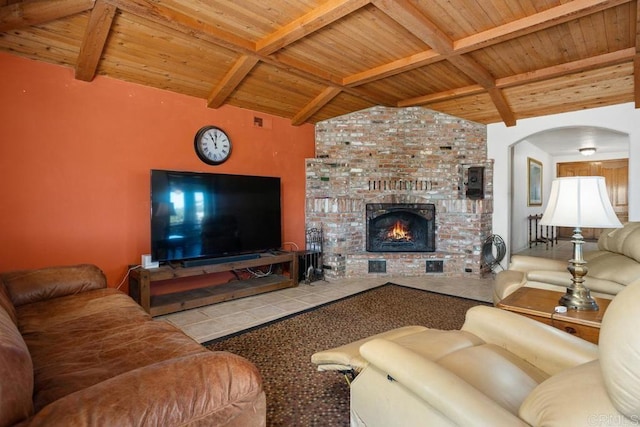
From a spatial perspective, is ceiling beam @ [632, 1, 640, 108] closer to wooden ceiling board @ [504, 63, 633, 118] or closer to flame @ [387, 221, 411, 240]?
wooden ceiling board @ [504, 63, 633, 118]

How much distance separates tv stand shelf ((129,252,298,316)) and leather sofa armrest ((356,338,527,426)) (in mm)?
2656

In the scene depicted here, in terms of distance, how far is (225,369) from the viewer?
3.58ft

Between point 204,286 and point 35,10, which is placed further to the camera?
point 204,286

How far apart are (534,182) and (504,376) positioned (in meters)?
7.91

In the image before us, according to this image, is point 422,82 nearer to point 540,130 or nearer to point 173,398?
point 540,130

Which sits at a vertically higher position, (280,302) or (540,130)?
(540,130)

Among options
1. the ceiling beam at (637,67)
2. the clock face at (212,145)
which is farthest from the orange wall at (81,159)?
the ceiling beam at (637,67)

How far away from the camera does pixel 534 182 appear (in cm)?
780

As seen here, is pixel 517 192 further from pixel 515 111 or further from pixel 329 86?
pixel 329 86

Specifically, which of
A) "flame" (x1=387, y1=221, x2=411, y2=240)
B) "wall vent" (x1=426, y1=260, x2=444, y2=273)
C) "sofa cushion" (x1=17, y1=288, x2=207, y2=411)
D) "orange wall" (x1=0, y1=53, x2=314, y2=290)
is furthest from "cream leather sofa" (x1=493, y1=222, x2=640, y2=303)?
"orange wall" (x1=0, y1=53, x2=314, y2=290)

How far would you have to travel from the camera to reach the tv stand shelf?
3.23m

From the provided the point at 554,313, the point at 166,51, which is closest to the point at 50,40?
the point at 166,51

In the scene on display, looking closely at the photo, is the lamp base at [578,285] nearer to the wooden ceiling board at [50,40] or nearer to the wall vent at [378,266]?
the wall vent at [378,266]

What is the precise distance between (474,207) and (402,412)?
445cm
